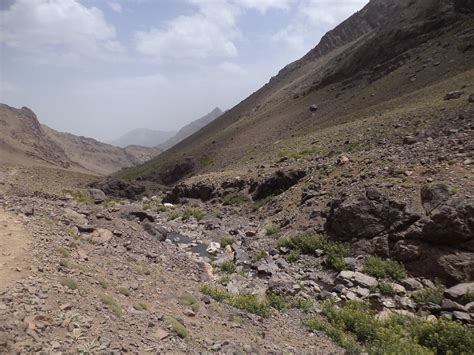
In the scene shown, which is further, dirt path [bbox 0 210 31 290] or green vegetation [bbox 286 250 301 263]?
green vegetation [bbox 286 250 301 263]

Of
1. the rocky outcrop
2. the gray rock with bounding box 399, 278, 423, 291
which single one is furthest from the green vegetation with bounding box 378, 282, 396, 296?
the rocky outcrop

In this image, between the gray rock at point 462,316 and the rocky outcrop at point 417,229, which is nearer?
the gray rock at point 462,316

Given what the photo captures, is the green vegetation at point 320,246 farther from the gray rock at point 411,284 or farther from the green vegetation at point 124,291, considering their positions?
the green vegetation at point 124,291

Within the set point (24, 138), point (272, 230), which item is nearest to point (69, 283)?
point (272, 230)

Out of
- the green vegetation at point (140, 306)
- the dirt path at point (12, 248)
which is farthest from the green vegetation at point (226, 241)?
the green vegetation at point (140, 306)

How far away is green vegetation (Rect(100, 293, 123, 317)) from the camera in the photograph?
342 inches

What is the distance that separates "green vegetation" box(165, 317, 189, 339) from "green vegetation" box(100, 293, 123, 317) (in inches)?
44.6

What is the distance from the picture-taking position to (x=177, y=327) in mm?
8891

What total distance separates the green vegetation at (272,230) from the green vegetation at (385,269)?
5754mm

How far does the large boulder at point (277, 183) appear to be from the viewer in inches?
977

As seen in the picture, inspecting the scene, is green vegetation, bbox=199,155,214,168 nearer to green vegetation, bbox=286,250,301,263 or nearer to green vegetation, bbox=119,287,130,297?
green vegetation, bbox=286,250,301,263

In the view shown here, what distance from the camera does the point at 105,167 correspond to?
183625mm

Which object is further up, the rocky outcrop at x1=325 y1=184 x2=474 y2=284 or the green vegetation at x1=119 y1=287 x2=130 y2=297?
the green vegetation at x1=119 y1=287 x2=130 y2=297

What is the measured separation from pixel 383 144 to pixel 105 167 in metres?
175
